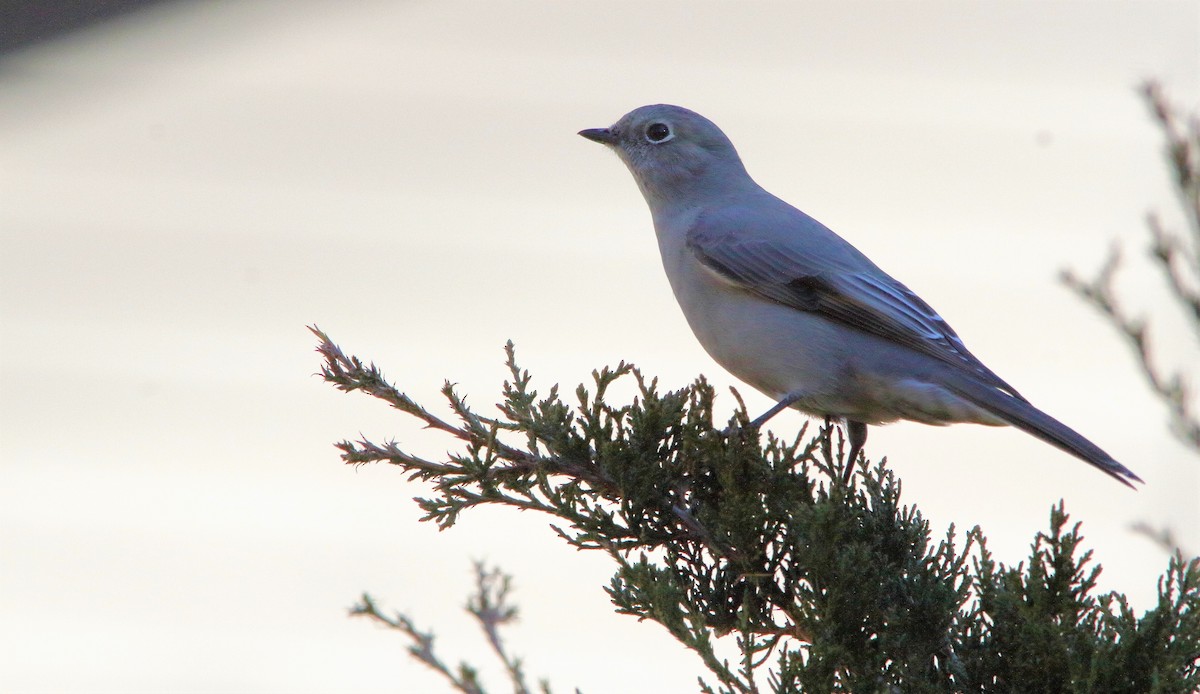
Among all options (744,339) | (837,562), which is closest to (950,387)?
(744,339)

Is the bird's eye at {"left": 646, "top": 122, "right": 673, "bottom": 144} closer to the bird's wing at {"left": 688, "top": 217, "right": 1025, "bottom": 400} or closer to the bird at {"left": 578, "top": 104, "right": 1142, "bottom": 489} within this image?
the bird at {"left": 578, "top": 104, "right": 1142, "bottom": 489}

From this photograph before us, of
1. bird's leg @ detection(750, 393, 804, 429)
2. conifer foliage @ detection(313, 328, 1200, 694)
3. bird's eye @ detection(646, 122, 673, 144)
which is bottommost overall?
conifer foliage @ detection(313, 328, 1200, 694)

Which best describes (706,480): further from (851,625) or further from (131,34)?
(131,34)

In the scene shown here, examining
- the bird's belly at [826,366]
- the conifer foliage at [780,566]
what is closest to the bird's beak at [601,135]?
the bird's belly at [826,366]

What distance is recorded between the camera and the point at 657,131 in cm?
561

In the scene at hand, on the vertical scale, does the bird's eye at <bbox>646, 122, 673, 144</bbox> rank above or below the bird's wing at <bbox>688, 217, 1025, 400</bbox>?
above

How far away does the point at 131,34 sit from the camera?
7.27 meters

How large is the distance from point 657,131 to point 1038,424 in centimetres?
248

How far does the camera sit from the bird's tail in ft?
11.6

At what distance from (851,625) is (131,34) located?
6141 millimetres

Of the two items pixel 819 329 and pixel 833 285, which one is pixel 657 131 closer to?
pixel 833 285

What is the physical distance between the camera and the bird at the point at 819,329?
14.0ft

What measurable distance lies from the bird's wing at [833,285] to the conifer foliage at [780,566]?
3.03ft

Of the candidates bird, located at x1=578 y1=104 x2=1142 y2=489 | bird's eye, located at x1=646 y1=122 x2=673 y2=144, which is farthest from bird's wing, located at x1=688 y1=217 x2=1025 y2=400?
bird's eye, located at x1=646 y1=122 x2=673 y2=144
